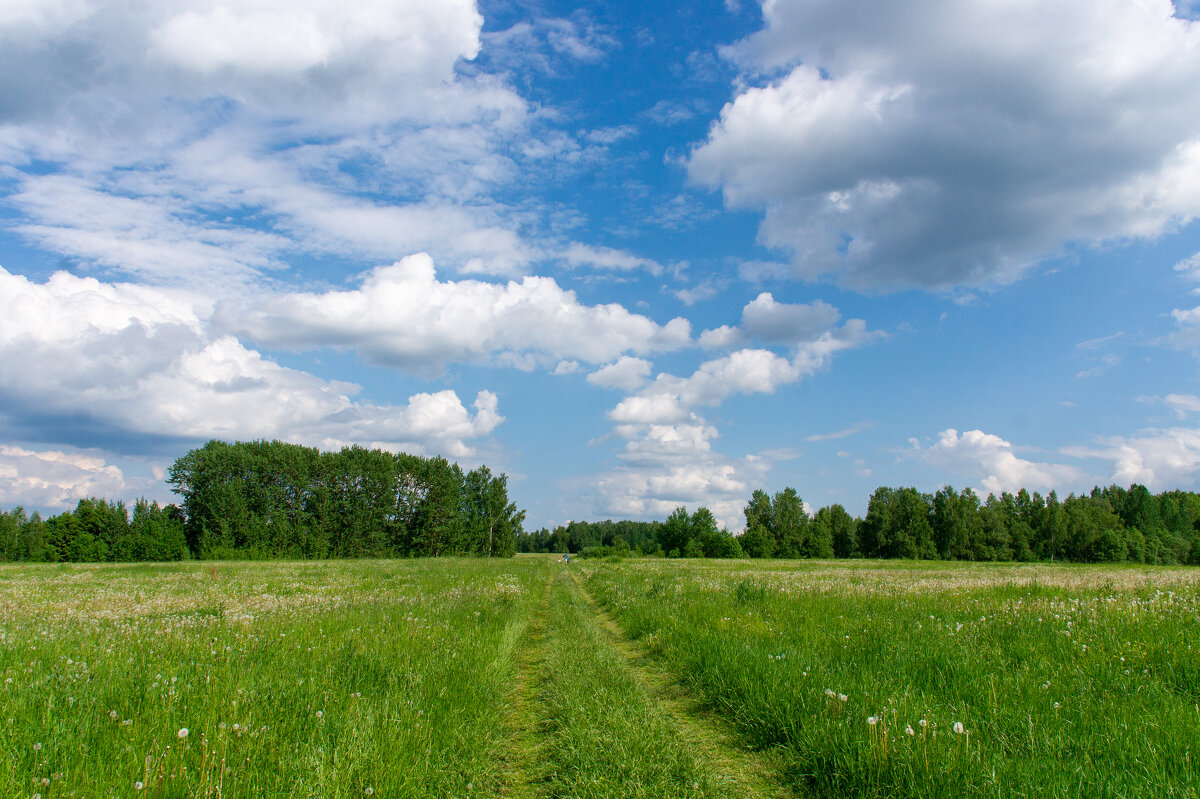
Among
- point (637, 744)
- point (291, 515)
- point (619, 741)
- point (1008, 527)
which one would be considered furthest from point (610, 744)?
point (1008, 527)

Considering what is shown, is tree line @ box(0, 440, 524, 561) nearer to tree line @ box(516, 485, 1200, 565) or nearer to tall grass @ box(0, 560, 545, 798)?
tree line @ box(516, 485, 1200, 565)

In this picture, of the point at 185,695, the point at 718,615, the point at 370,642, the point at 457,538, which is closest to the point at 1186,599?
the point at 718,615

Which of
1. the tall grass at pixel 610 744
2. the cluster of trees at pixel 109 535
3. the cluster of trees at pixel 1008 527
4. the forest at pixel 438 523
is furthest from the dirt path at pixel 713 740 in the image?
the cluster of trees at pixel 1008 527

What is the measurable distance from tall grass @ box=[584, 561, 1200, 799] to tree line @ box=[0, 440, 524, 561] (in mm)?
82073

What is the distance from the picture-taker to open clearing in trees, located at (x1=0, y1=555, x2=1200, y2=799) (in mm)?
4305

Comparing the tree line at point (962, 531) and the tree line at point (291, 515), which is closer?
the tree line at point (291, 515)

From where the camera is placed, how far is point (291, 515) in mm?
82812

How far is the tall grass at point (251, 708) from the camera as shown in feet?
13.4

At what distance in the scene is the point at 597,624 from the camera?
14586 millimetres

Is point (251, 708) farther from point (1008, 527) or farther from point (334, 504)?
point (1008, 527)

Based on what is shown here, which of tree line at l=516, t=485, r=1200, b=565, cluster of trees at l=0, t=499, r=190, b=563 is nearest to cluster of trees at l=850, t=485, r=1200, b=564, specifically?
tree line at l=516, t=485, r=1200, b=565

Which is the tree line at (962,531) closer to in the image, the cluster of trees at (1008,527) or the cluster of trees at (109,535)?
the cluster of trees at (1008,527)

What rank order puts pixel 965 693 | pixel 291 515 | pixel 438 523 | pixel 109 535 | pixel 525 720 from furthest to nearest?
1. pixel 438 523
2. pixel 291 515
3. pixel 109 535
4. pixel 525 720
5. pixel 965 693

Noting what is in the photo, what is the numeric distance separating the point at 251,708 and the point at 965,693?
765 centimetres
